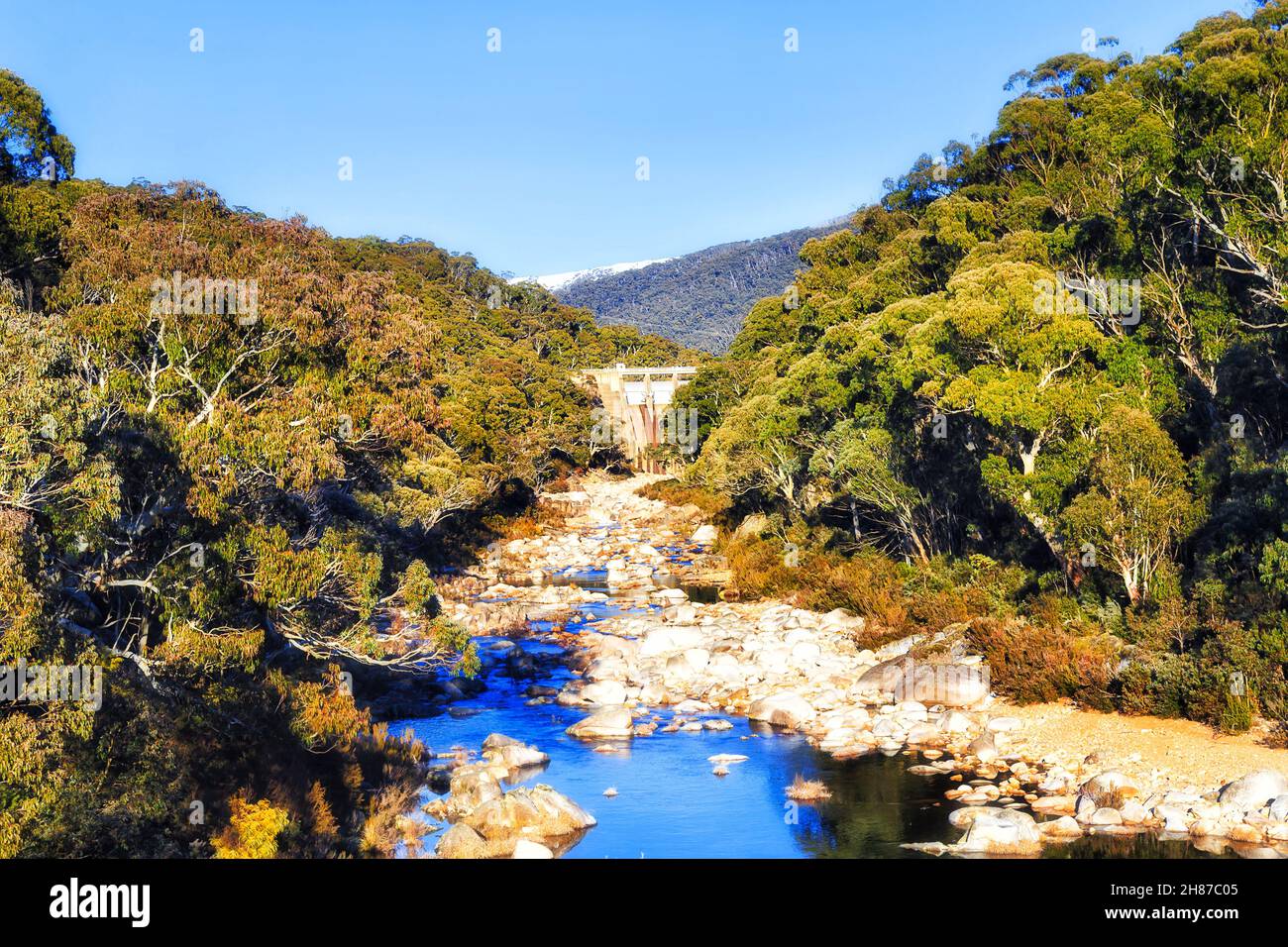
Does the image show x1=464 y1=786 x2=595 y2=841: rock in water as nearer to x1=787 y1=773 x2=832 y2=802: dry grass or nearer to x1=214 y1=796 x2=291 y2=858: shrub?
x1=787 y1=773 x2=832 y2=802: dry grass

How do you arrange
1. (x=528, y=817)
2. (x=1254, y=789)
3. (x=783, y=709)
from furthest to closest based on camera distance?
1. (x=783, y=709)
2. (x=528, y=817)
3. (x=1254, y=789)

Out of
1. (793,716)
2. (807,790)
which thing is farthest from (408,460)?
(807,790)

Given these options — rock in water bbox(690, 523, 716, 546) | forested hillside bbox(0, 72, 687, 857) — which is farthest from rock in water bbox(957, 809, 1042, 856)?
rock in water bbox(690, 523, 716, 546)

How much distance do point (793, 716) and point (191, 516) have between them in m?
14.5

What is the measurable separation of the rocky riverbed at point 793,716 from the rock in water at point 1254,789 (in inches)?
1.0

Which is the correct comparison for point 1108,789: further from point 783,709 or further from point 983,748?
point 783,709

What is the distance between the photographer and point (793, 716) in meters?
23.9

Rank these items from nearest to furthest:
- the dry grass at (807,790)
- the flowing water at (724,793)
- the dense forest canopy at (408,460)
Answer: the dense forest canopy at (408,460)
the flowing water at (724,793)
the dry grass at (807,790)

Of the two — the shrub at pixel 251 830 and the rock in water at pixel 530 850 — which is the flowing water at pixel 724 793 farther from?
the shrub at pixel 251 830

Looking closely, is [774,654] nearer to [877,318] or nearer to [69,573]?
[877,318]

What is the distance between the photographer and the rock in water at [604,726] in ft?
76.7

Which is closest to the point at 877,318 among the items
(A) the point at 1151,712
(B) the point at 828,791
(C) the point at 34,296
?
(A) the point at 1151,712

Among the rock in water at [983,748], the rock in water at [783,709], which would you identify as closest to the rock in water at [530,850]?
the rock in water at [983,748]

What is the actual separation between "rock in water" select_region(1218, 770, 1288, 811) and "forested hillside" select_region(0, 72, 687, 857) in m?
12.0
